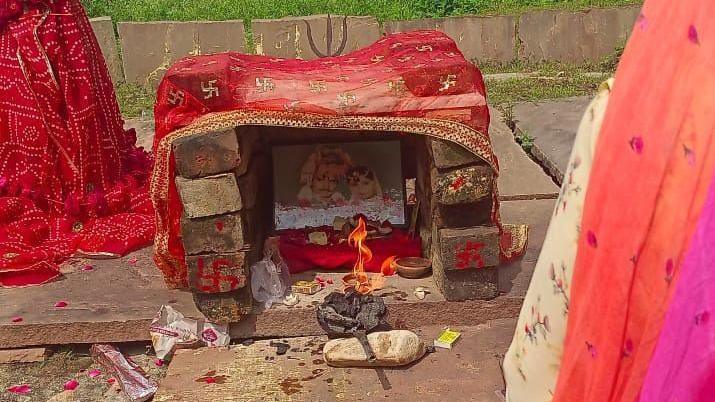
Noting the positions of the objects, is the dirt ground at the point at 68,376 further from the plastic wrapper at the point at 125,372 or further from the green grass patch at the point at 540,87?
the green grass patch at the point at 540,87

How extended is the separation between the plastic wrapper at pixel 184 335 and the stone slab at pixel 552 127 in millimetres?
2621

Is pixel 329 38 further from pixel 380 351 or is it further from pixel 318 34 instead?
pixel 380 351

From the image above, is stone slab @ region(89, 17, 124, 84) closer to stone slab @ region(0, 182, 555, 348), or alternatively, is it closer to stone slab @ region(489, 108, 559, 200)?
stone slab @ region(489, 108, 559, 200)

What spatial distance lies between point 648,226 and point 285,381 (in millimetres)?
2373

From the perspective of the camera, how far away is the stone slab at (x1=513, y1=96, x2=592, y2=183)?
19.0 feet

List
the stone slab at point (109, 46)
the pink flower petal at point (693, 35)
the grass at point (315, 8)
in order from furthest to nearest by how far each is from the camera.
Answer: the grass at point (315, 8) → the stone slab at point (109, 46) → the pink flower petal at point (693, 35)

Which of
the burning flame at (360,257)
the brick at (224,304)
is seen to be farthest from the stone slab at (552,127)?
the brick at (224,304)

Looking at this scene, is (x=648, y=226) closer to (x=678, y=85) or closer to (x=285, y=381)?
(x=678, y=85)

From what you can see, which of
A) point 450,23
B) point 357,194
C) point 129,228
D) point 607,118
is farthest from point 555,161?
point 607,118

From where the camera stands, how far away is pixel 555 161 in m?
5.73

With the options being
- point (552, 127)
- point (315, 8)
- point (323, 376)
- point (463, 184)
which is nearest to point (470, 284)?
point (463, 184)

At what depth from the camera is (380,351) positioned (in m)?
3.54

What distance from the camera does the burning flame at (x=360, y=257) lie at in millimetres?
4098

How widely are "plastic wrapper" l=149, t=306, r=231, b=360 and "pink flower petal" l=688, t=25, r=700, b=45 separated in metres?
2.85
